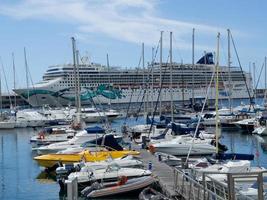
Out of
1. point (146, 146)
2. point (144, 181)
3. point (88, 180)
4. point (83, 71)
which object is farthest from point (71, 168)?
point (83, 71)

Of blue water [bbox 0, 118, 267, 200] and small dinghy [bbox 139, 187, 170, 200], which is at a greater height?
small dinghy [bbox 139, 187, 170, 200]

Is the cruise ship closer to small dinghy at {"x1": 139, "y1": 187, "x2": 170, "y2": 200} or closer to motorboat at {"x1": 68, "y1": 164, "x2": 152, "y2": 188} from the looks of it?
motorboat at {"x1": 68, "y1": 164, "x2": 152, "y2": 188}

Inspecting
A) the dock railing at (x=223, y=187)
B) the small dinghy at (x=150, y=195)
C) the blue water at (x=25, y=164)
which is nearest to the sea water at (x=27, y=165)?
the blue water at (x=25, y=164)

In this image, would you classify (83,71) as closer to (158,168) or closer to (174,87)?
(174,87)

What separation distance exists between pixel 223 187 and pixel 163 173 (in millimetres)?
9669

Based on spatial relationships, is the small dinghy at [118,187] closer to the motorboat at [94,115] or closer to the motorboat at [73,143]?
the motorboat at [73,143]

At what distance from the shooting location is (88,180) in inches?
805

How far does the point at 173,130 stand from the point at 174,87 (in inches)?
2614

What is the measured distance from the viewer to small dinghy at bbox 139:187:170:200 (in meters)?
16.8

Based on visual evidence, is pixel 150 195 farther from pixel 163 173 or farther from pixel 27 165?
pixel 27 165

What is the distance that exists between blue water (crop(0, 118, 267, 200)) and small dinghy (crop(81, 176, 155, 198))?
2.12m

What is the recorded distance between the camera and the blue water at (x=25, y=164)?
71.9ft

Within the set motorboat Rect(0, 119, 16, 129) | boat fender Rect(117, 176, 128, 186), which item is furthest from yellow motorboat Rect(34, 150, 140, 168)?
motorboat Rect(0, 119, 16, 129)

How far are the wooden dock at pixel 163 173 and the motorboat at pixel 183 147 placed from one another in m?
2.24
